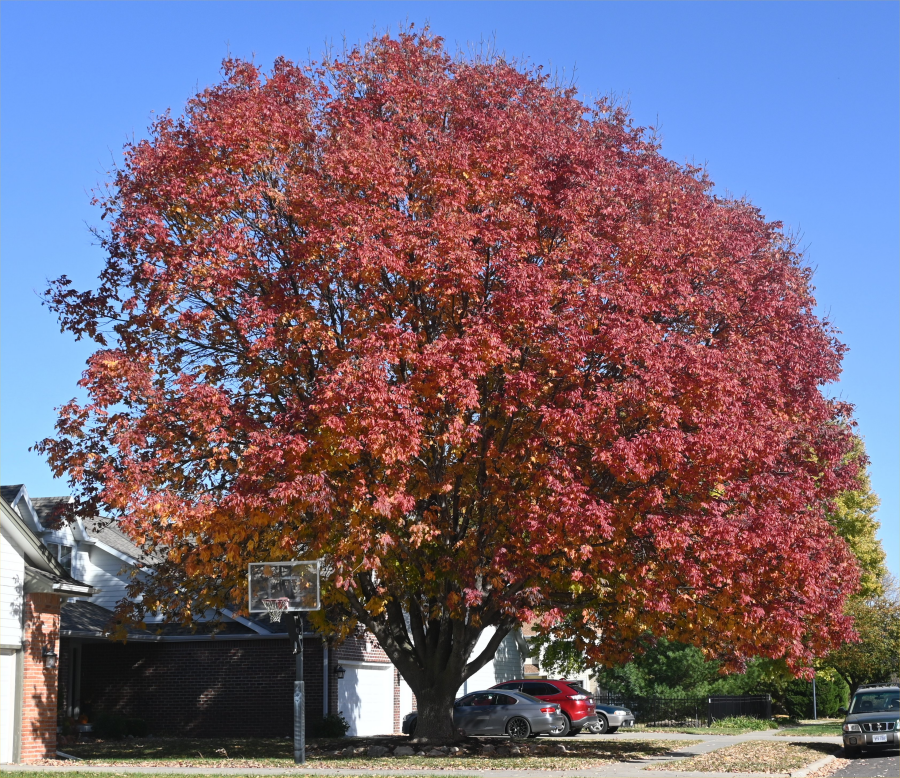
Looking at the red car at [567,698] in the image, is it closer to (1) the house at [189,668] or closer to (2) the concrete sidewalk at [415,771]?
(1) the house at [189,668]

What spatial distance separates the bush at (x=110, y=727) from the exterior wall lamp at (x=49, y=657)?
757cm

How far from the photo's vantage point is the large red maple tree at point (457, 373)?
62.1 feet

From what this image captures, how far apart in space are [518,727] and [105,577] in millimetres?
13660

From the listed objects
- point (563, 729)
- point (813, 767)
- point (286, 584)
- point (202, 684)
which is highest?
point (286, 584)

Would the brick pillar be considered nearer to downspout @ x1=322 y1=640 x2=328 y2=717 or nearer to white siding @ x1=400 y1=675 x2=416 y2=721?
downspout @ x1=322 y1=640 x2=328 y2=717

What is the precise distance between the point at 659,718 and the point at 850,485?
1977 centimetres

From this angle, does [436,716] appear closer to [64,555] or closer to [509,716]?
[509,716]

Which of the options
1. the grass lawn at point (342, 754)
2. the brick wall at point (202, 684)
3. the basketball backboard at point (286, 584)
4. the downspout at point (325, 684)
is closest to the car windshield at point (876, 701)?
the grass lawn at point (342, 754)

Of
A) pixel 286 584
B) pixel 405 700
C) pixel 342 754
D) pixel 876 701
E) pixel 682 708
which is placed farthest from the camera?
pixel 682 708

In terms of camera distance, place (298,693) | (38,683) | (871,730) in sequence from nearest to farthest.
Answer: (298,693) → (38,683) → (871,730)

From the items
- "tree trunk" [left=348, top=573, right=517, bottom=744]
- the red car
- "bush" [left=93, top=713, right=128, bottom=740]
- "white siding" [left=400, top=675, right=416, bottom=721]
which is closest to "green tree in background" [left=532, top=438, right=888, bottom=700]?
the red car

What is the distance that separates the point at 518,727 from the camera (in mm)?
30422

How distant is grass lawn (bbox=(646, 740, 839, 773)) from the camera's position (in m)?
20.1

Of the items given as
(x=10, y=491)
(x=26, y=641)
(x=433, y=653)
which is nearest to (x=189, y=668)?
(x=10, y=491)
